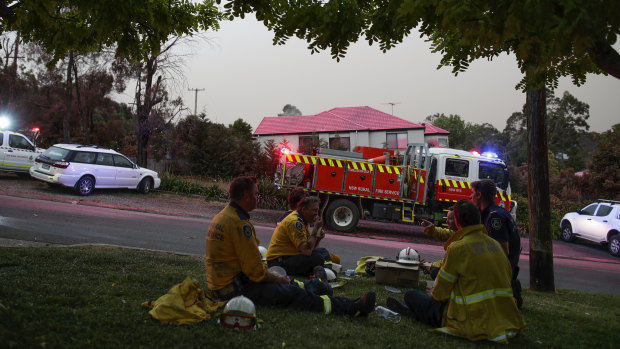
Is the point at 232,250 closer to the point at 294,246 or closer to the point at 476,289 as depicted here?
the point at 294,246

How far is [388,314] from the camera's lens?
476cm

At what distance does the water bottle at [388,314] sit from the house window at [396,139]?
121ft

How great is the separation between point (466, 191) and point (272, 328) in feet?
40.1

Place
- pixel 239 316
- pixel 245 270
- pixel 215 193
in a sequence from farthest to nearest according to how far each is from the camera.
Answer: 1. pixel 215 193
2. pixel 245 270
3. pixel 239 316

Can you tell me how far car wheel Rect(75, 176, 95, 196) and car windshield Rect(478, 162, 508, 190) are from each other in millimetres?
13376

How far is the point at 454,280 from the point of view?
414 cm

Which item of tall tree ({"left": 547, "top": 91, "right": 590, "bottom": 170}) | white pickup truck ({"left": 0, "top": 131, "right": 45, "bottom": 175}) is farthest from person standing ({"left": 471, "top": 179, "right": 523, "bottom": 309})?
tall tree ({"left": 547, "top": 91, "right": 590, "bottom": 170})

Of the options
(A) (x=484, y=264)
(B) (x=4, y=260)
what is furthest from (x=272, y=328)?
(B) (x=4, y=260)

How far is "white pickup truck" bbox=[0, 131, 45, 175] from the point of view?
17953 millimetres

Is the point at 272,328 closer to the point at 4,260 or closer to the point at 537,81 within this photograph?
the point at 537,81

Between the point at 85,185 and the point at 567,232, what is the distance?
19.1 m

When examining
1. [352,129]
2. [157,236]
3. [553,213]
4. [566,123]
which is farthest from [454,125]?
[157,236]

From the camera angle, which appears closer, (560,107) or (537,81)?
(537,81)

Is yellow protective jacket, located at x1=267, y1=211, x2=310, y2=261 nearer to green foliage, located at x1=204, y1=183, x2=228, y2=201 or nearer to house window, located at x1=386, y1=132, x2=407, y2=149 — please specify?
green foliage, located at x1=204, y1=183, x2=228, y2=201
